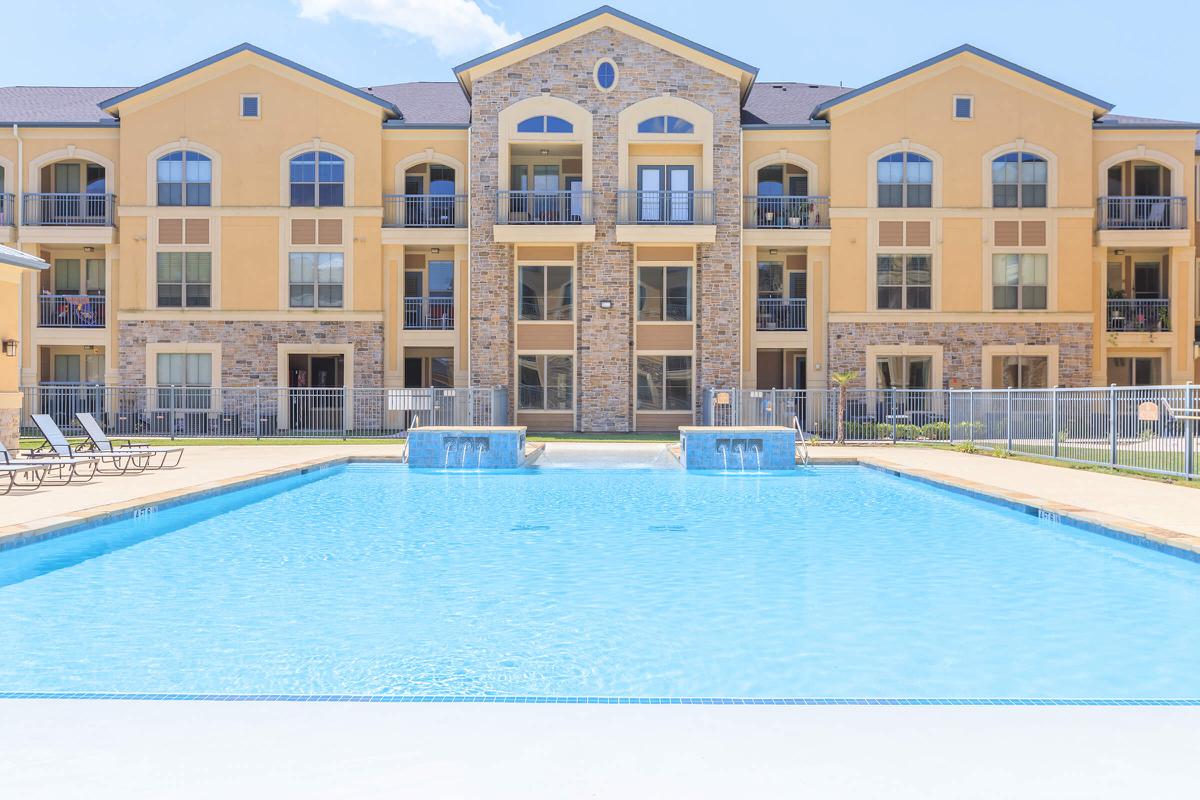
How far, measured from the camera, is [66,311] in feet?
93.4

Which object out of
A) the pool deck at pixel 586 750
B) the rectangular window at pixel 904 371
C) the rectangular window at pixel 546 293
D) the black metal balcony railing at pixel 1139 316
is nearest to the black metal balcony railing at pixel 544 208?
the rectangular window at pixel 546 293

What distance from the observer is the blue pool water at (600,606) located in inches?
209

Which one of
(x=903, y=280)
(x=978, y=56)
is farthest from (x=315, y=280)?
(x=978, y=56)

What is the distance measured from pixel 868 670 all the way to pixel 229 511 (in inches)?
360

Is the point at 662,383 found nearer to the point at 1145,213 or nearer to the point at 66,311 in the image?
the point at 1145,213

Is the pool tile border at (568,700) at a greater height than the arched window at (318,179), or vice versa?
the arched window at (318,179)

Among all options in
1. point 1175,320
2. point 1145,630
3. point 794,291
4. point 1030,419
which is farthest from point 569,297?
point 1145,630

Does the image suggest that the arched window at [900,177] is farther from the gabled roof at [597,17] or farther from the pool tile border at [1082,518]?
the pool tile border at [1082,518]

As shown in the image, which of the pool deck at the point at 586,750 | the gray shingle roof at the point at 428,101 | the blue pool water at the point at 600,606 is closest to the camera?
the pool deck at the point at 586,750

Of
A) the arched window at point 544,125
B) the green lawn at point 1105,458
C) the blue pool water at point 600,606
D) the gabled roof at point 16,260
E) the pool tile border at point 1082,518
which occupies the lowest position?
the blue pool water at point 600,606

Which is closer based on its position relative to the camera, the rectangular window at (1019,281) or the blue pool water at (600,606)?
the blue pool water at (600,606)

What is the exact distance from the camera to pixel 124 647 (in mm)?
5859

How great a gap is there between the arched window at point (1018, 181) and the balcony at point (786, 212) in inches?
201

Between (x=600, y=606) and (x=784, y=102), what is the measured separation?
89.3 feet
